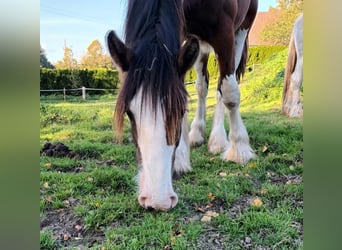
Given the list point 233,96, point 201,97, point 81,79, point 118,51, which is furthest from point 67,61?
point 233,96

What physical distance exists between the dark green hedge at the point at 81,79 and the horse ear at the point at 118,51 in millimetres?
192

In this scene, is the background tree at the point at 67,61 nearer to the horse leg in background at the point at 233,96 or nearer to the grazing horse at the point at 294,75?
the horse leg in background at the point at 233,96

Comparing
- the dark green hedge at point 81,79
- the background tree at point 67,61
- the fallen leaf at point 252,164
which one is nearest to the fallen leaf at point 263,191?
the fallen leaf at point 252,164

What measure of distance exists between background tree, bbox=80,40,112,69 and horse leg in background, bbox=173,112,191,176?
456mm

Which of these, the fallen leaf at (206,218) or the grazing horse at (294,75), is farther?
the grazing horse at (294,75)

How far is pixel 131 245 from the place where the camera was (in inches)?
62.9

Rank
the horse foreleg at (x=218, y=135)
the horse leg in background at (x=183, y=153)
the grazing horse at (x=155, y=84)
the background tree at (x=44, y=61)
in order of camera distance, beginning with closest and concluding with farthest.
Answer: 1. the grazing horse at (x=155, y=84)
2. the background tree at (x=44, y=61)
3. the horse leg in background at (x=183, y=153)
4. the horse foreleg at (x=218, y=135)

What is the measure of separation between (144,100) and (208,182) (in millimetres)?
617

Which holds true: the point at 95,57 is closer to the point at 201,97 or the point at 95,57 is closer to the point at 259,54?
the point at 201,97

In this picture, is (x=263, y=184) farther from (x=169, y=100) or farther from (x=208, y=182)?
(x=169, y=100)

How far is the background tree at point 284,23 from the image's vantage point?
5.97 feet

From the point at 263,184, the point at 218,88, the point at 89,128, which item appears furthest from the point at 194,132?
the point at 89,128

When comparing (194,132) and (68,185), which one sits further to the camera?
(194,132)

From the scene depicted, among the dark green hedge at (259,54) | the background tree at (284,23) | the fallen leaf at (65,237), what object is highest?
the background tree at (284,23)
